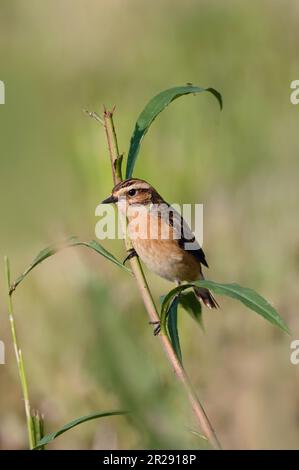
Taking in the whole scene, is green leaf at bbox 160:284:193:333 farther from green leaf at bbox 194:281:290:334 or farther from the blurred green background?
the blurred green background

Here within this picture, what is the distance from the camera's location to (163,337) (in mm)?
1427

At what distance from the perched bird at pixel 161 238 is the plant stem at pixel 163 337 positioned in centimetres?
122

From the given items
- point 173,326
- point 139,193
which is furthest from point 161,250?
point 173,326

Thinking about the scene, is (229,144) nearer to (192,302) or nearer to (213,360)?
(213,360)

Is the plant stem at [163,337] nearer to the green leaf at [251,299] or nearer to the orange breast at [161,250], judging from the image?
the green leaf at [251,299]

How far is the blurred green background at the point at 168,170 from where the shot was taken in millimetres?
3670

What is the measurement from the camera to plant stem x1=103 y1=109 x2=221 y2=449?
1296 mm

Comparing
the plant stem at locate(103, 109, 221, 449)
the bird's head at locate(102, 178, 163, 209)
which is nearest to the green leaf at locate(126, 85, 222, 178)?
the plant stem at locate(103, 109, 221, 449)

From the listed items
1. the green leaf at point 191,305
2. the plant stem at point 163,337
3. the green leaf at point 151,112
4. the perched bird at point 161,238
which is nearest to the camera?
the plant stem at point 163,337

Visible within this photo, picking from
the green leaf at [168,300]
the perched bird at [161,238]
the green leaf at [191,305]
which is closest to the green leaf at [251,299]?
the green leaf at [168,300]

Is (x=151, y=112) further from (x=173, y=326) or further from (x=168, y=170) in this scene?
(x=168, y=170)

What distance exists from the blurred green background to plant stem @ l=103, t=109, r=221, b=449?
130 millimetres
